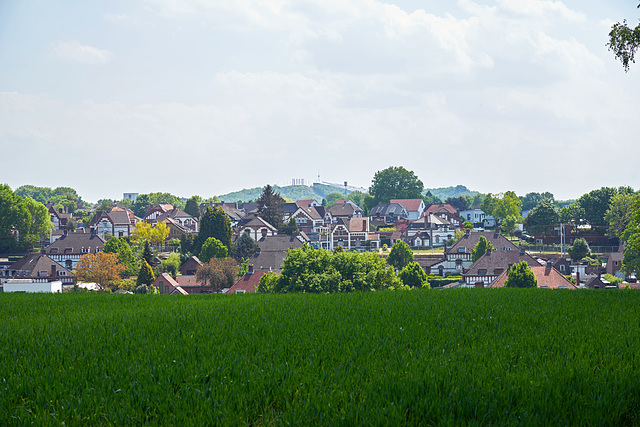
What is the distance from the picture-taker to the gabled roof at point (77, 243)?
86.4 m

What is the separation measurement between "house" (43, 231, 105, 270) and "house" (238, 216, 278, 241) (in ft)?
83.2

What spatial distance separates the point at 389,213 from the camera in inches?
5349

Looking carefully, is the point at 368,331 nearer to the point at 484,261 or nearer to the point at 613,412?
the point at 613,412

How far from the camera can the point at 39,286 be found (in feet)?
143

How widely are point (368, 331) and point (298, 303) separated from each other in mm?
5032

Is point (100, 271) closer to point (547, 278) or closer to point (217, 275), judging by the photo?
point (217, 275)

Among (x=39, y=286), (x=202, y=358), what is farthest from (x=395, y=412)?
(x=39, y=286)

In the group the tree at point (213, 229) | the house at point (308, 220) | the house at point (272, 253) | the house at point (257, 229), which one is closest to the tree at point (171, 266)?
the tree at point (213, 229)

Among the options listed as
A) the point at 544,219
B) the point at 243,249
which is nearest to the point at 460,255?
the point at 544,219

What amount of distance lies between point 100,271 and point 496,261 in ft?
158

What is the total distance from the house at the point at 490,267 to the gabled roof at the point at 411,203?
73.7 metres

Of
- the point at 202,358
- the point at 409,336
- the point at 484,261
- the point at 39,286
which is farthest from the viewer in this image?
the point at 484,261

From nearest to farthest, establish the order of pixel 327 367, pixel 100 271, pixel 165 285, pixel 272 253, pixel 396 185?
pixel 327 367 < pixel 165 285 < pixel 100 271 < pixel 272 253 < pixel 396 185

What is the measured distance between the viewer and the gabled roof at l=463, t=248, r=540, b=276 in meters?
61.8
